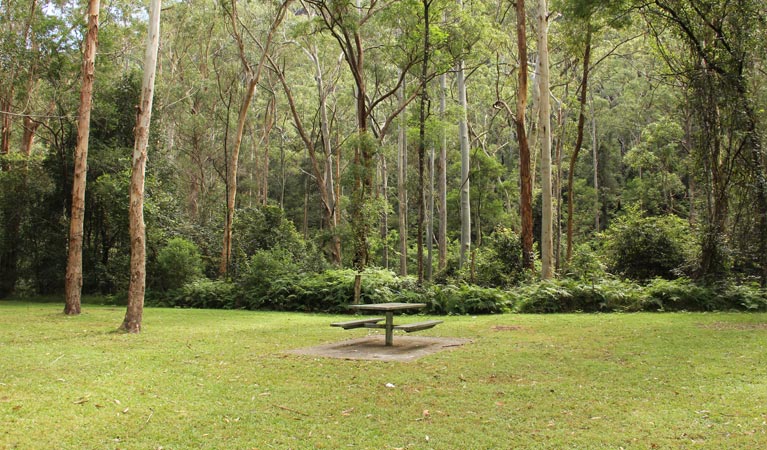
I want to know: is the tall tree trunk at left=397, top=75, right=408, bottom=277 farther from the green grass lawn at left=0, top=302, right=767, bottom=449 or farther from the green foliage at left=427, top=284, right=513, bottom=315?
the green grass lawn at left=0, top=302, right=767, bottom=449

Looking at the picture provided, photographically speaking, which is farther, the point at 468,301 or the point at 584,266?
the point at 584,266

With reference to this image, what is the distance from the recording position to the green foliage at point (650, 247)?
51.2ft

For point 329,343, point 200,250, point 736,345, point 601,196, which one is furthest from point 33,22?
point 601,196

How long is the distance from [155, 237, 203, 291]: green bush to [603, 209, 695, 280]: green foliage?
43.2ft

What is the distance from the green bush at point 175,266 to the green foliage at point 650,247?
13182 millimetres

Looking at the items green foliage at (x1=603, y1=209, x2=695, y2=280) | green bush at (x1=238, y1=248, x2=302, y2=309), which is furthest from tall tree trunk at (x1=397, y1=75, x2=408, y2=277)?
green foliage at (x1=603, y1=209, x2=695, y2=280)

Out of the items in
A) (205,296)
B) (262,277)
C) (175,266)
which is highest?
(175,266)

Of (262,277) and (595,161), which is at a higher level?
(595,161)

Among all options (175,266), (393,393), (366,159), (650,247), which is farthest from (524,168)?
(393,393)

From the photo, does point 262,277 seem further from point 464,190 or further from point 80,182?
point 464,190

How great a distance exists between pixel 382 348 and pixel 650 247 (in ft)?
35.6

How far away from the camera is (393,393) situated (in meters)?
5.50

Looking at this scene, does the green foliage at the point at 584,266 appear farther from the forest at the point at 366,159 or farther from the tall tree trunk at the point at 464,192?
the tall tree trunk at the point at 464,192

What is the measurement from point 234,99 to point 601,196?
90.8ft
